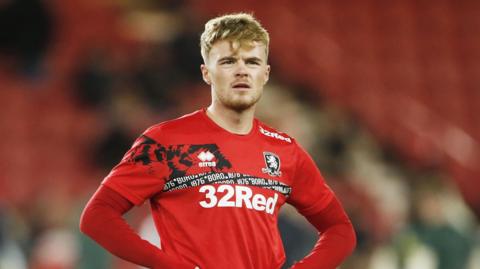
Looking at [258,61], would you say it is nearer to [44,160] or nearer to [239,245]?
[239,245]

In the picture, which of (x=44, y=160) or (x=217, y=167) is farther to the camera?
(x=44, y=160)

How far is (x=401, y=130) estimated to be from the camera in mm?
11773

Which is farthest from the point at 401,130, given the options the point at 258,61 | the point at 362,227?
the point at 258,61

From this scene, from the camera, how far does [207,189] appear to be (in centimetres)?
372

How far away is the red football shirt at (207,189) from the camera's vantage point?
3.66 meters

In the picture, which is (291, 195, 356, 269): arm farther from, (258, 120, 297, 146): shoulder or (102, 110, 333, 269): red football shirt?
(258, 120, 297, 146): shoulder

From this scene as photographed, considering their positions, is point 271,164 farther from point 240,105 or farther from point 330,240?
point 330,240

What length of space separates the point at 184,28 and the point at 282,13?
1.57m

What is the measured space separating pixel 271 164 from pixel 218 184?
25 cm

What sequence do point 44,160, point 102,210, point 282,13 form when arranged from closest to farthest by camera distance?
point 102,210 < point 44,160 < point 282,13

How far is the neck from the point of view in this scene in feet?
12.7

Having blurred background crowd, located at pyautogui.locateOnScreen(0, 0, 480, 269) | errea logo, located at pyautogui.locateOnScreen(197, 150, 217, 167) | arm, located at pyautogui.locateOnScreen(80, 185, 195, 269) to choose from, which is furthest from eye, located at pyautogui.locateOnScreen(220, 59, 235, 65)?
blurred background crowd, located at pyautogui.locateOnScreen(0, 0, 480, 269)

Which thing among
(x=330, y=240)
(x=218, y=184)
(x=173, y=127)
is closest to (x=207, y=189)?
(x=218, y=184)

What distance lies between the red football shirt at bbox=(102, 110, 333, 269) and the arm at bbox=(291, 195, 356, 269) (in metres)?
0.13
